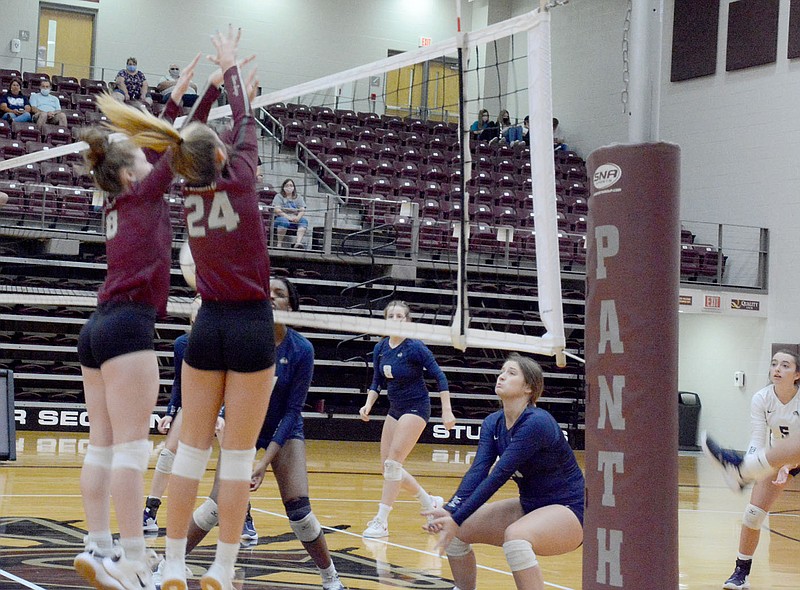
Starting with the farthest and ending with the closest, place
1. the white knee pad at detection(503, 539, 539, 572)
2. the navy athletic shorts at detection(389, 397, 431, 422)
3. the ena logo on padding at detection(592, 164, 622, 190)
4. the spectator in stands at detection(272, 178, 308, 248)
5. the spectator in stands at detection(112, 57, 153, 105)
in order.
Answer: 1. the spectator in stands at detection(112, 57, 153, 105)
2. the spectator in stands at detection(272, 178, 308, 248)
3. the navy athletic shorts at detection(389, 397, 431, 422)
4. the white knee pad at detection(503, 539, 539, 572)
5. the ena logo on padding at detection(592, 164, 622, 190)

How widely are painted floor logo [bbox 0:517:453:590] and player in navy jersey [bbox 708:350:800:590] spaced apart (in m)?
1.93

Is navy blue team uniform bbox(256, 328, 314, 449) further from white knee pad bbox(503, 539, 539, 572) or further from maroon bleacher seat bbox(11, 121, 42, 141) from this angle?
maroon bleacher seat bbox(11, 121, 42, 141)

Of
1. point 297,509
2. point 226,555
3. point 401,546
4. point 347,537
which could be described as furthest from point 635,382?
point 347,537

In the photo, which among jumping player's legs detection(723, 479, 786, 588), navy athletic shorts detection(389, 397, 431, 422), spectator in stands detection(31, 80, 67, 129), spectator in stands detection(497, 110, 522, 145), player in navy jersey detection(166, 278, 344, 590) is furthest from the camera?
spectator in stands detection(497, 110, 522, 145)

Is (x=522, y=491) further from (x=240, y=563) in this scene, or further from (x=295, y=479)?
(x=240, y=563)

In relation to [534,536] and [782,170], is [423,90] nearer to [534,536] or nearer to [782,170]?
[782,170]

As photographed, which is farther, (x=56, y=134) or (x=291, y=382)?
(x=56, y=134)

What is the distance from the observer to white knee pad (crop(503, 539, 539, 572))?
4477 mm

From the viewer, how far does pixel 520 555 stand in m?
4.48

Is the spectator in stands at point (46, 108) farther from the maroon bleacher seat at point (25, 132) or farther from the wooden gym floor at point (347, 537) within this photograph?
the wooden gym floor at point (347, 537)

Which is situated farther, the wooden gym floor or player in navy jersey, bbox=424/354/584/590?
the wooden gym floor

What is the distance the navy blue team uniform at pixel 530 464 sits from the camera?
465cm

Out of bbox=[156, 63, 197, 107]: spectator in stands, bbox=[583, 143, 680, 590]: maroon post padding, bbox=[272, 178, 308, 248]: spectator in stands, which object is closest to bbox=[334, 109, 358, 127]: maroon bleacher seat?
bbox=[156, 63, 197, 107]: spectator in stands

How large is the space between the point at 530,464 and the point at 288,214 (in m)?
10.1
